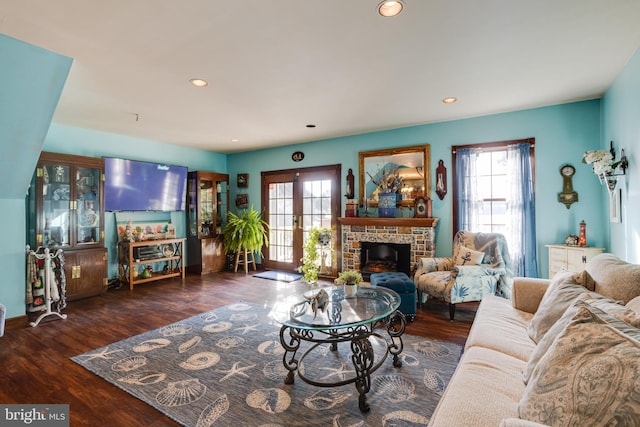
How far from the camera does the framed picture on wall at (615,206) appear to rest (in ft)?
9.92

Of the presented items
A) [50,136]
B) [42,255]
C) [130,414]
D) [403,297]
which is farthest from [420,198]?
[50,136]

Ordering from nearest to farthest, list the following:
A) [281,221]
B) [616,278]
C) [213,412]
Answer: [616,278]
[213,412]
[281,221]

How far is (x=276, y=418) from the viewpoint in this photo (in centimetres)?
184

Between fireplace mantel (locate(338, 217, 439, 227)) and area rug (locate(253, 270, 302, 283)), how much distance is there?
140 centimetres

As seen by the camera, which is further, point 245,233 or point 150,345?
point 245,233

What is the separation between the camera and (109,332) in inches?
124

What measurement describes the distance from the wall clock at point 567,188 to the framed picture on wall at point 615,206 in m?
0.51

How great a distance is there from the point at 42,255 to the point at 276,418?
3.55 m

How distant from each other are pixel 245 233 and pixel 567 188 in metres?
5.15

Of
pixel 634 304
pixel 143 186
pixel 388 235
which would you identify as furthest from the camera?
pixel 143 186

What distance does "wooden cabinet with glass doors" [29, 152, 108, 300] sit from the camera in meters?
3.99

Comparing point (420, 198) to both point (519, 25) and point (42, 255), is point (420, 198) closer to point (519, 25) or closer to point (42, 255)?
point (519, 25)

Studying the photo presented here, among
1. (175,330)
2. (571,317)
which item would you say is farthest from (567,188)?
(175,330)

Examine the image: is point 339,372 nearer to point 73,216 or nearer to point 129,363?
point 129,363
